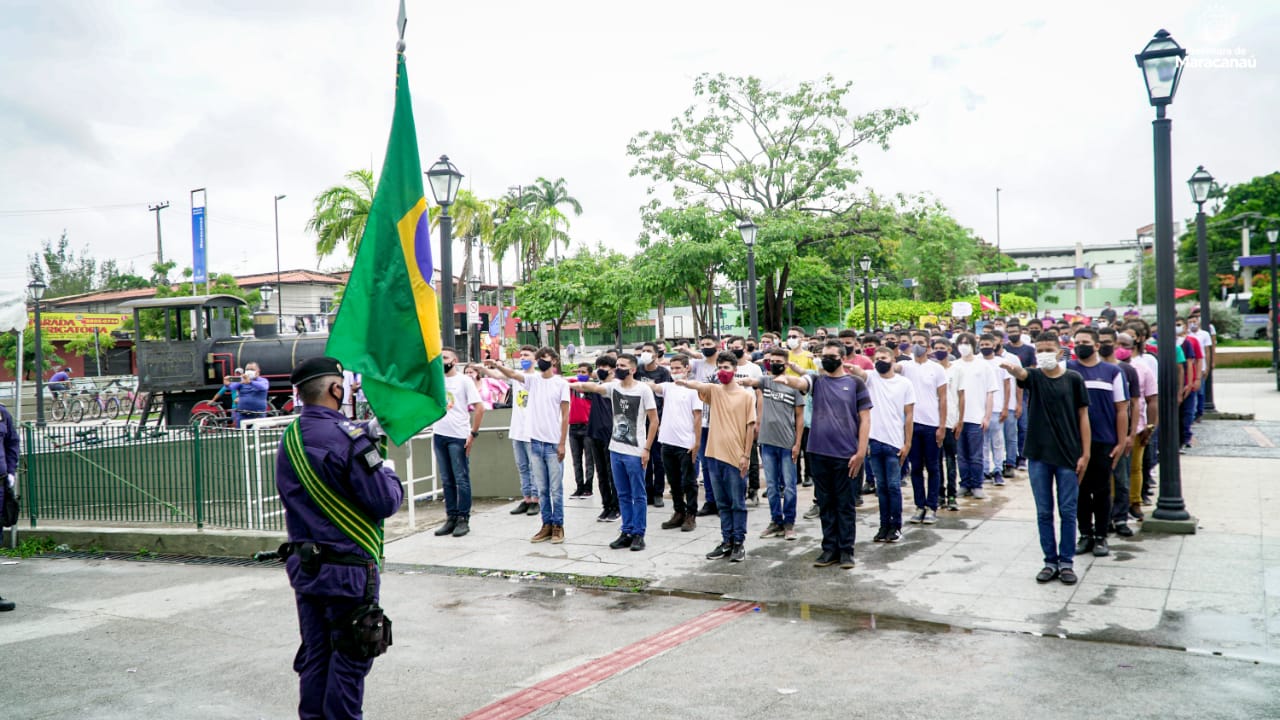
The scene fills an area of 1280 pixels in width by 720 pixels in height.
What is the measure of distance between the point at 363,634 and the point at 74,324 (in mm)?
46658

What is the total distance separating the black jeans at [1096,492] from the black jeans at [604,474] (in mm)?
4755

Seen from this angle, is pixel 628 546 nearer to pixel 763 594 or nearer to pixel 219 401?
pixel 763 594

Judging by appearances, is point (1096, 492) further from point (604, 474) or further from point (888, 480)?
point (604, 474)

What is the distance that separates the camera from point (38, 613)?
24.1ft

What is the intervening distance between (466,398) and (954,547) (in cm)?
497

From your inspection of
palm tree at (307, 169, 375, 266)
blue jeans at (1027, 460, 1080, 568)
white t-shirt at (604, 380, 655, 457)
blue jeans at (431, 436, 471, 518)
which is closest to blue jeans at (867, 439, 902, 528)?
blue jeans at (1027, 460, 1080, 568)

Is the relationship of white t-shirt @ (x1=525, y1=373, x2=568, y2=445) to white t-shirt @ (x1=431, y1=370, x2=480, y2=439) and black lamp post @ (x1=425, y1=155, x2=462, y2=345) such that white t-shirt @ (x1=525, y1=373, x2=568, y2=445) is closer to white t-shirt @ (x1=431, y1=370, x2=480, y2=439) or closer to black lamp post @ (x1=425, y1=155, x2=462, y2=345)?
white t-shirt @ (x1=431, y1=370, x2=480, y2=439)

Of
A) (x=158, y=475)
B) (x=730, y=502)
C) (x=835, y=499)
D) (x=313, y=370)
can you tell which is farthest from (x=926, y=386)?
(x=158, y=475)

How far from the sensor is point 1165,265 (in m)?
8.40

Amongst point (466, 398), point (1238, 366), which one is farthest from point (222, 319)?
point (1238, 366)

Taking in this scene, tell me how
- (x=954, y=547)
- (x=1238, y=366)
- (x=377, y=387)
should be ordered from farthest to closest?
(x=1238, y=366) → (x=954, y=547) → (x=377, y=387)

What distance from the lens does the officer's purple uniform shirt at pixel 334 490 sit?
3.84m

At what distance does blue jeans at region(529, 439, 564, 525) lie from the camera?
903cm

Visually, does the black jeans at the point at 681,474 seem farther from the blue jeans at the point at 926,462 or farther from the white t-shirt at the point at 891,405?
the blue jeans at the point at 926,462
